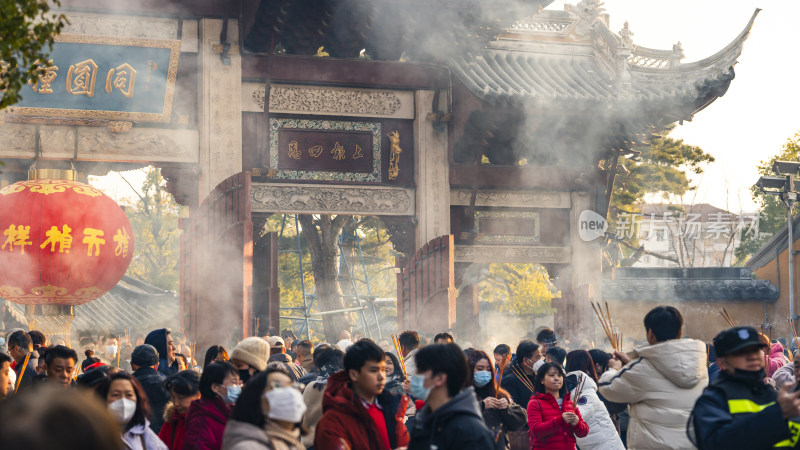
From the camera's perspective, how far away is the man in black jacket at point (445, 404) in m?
3.96

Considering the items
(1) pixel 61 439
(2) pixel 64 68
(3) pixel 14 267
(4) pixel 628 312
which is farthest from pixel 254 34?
(4) pixel 628 312

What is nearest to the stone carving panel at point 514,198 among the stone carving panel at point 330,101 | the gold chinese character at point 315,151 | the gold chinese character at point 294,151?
the stone carving panel at point 330,101

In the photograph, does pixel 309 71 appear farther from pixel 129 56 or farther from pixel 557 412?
pixel 557 412

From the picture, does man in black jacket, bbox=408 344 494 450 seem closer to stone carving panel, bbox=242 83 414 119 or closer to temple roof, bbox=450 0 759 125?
stone carving panel, bbox=242 83 414 119

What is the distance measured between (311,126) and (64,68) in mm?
3743

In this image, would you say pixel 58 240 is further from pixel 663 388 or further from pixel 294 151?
pixel 663 388

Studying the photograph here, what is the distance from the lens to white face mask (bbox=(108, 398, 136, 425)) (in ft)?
16.2

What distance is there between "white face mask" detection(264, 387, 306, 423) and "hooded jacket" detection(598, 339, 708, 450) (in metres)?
2.33

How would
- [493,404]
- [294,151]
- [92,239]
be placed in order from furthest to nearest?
1. [294,151]
2. [92,239]
3. [493,404]

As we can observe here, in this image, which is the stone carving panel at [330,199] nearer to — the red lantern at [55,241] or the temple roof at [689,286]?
the red lantern at [55,241]

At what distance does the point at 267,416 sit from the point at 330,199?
11.2m

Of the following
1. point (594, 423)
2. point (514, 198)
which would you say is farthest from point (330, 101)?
point (594, 423)

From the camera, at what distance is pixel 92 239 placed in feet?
34.4

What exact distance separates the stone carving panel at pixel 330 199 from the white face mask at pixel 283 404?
35.6 feet
